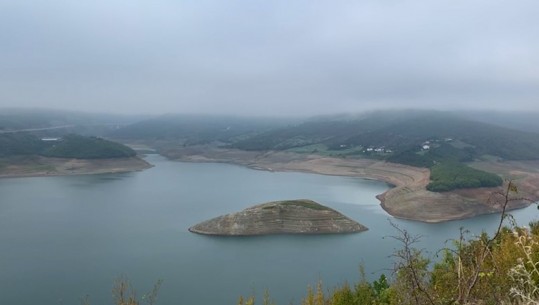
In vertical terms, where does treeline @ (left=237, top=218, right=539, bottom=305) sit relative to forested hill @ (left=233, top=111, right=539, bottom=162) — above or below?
above

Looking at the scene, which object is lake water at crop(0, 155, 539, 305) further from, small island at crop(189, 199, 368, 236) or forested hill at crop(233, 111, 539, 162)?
forested hill at crop(233, 111, 539, 162)

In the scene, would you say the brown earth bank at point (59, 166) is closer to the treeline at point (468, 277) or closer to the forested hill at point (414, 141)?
the forested hill at point (414, 141)

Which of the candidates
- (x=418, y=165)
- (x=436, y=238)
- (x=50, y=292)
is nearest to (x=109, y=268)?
(x=50, y=292)

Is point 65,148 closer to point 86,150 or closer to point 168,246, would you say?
point 86,150

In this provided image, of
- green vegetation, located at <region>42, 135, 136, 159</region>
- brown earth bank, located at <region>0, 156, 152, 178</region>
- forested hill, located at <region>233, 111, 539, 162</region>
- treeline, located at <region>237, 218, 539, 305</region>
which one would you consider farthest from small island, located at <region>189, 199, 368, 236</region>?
green vegetation, located at <region>42, 135, 136, 159</region>

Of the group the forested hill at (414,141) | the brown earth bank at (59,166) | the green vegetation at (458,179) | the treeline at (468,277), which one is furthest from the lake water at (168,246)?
the forested hill at (414,141)

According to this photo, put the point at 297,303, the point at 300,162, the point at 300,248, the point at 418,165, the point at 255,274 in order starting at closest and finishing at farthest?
the point at 297,303, the point at 255,274, the point at 300,248, the point at 418,165, the point at 300,162

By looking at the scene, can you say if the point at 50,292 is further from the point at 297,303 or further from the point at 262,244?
the point at 262,244
